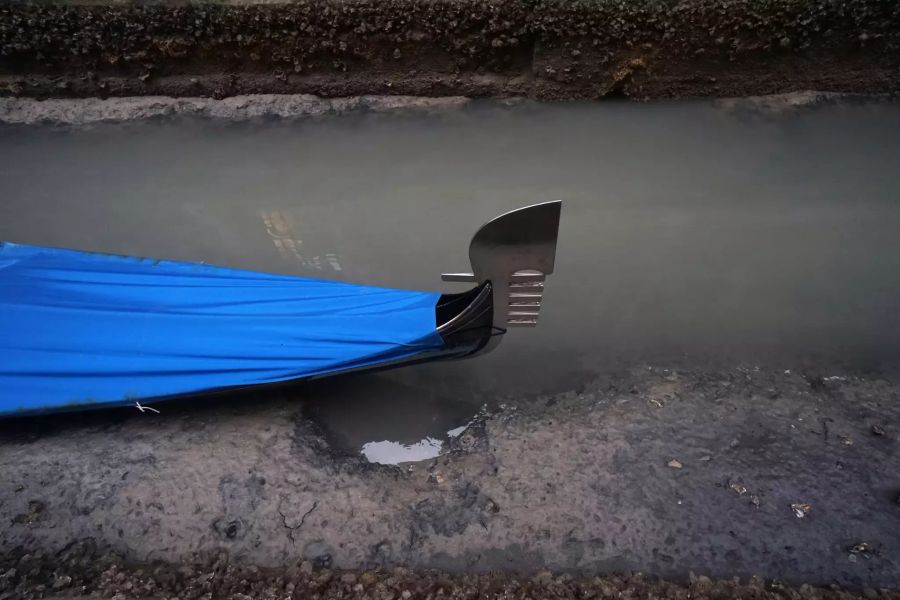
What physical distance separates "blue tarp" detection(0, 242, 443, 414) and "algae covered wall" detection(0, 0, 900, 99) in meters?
2.16

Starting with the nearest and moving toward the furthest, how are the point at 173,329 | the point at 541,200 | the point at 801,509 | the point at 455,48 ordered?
the point at 801,509
the point at 173,329
the point at 541,200
the point at 455,48

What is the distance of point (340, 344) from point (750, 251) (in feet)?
7.22

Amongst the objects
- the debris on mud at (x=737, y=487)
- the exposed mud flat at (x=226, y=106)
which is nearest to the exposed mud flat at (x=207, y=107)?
the exposed mud flat at (x=226, y=106)

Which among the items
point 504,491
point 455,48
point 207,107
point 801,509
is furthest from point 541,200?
point 207,107

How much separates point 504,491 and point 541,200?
186 cm

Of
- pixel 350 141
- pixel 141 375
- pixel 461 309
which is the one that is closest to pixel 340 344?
pixel 461 309

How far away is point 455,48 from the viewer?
4.28 meters

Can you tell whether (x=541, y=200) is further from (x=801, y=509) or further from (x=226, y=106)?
(x=226, y=106)

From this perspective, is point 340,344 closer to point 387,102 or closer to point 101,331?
point 101,331

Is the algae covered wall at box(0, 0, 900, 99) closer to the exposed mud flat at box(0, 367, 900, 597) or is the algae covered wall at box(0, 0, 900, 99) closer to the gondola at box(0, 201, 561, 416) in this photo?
the gondola at box(0, 201, 561, 416)

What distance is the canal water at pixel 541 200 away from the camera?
9.19ft

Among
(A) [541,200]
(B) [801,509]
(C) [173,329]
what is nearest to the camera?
(B) [801,509]

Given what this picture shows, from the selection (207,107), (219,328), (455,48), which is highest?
(455,48)

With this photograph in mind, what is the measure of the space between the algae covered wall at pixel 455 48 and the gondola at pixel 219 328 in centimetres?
224
